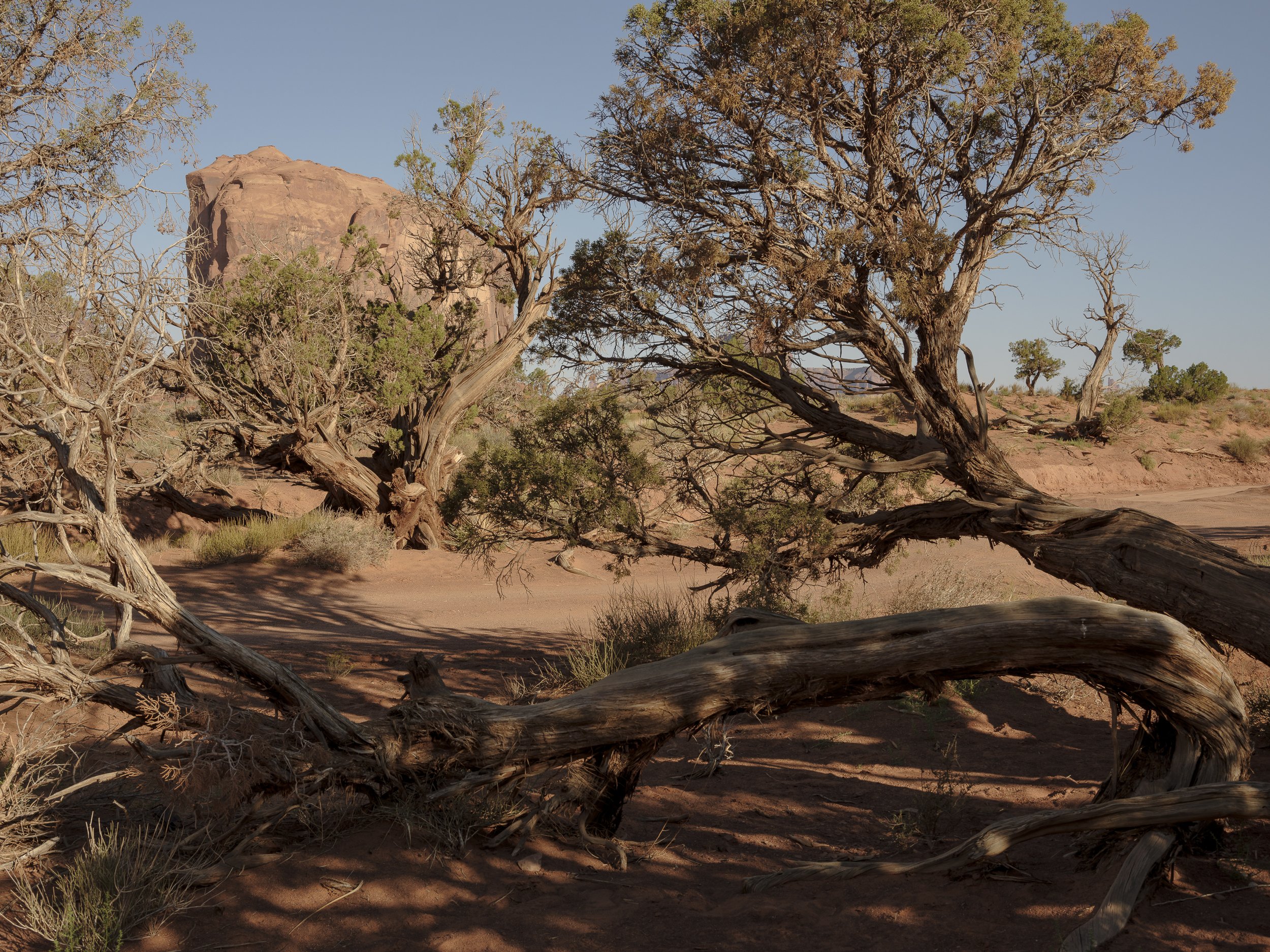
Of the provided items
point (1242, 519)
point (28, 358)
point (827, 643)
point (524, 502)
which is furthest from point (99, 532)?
point (1242, 519)

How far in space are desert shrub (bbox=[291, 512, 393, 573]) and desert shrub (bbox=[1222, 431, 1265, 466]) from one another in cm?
2579

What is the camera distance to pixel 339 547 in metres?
15.5

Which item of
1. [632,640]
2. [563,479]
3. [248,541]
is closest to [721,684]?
[632,640]

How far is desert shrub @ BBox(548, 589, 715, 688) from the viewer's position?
798cm

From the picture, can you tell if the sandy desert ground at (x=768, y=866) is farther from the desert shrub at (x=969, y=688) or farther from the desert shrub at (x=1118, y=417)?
the desert shrub at (x=1118, y=417)

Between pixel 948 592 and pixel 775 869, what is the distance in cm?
603

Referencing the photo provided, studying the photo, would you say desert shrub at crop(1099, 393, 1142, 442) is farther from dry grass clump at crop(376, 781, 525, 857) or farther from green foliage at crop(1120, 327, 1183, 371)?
dry grass clump at crop(376, 781, 525, 857)

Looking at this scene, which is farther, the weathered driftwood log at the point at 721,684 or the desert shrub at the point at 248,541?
the desert shrub at the point at 248,541

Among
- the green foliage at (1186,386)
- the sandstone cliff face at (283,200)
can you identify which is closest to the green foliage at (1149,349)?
the green foliage at (1186,386)

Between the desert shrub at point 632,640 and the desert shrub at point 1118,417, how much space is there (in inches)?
796

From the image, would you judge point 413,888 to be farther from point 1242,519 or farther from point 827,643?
point 1242,519

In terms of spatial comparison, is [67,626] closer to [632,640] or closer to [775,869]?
[632,640]

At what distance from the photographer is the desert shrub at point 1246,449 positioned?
86.0 ft

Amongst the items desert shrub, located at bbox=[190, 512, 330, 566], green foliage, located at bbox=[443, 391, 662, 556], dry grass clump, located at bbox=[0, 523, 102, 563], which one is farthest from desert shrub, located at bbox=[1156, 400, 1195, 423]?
dry grass clump, located at bbox=[0, 523, 102, 563]
